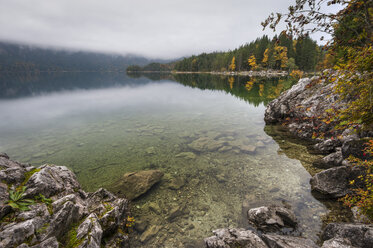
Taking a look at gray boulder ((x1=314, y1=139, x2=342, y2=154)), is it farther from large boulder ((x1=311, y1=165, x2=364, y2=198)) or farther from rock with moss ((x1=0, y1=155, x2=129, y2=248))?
rock with moss ((x1=0, y1=155, x2=129, y2=248))

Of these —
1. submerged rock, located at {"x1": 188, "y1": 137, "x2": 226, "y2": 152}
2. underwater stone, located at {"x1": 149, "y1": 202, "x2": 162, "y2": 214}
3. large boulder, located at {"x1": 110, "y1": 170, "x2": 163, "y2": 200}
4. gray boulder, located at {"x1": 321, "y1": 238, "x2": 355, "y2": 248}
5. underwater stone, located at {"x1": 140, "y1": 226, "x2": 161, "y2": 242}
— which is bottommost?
underwater stone, located at {"x1": 140, "y1": 226, "x2": 161, "y2": 242}

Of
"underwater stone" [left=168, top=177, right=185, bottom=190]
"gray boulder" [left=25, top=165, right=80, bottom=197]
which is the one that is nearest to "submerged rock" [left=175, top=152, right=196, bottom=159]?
"underwater stone" [left=168, top=177, right=185, bottom=190]

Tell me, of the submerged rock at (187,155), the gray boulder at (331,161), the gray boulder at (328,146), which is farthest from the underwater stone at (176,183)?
the gray boulder at (328,146)

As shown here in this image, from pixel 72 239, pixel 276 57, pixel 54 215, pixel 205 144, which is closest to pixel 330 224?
pixel 72 239

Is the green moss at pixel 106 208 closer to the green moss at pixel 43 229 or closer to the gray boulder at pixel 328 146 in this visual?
the green moss at pixel 43 229

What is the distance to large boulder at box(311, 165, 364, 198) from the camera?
939 cm

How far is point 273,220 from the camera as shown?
7891 mm

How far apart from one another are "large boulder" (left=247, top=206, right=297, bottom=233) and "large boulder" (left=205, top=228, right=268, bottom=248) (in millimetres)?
1689

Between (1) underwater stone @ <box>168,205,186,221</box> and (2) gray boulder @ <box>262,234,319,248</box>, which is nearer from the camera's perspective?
(2) gray boulder @ <box>262,234,319,248</box>

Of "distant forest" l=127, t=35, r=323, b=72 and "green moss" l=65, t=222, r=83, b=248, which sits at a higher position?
"distant forest" l=127, t=35, r=323, b=72

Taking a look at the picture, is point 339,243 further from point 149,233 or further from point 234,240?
point 149,233

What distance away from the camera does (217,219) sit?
8.87m

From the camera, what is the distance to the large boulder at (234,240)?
6226 millimetres

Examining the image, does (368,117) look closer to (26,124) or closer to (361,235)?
(361,235)
